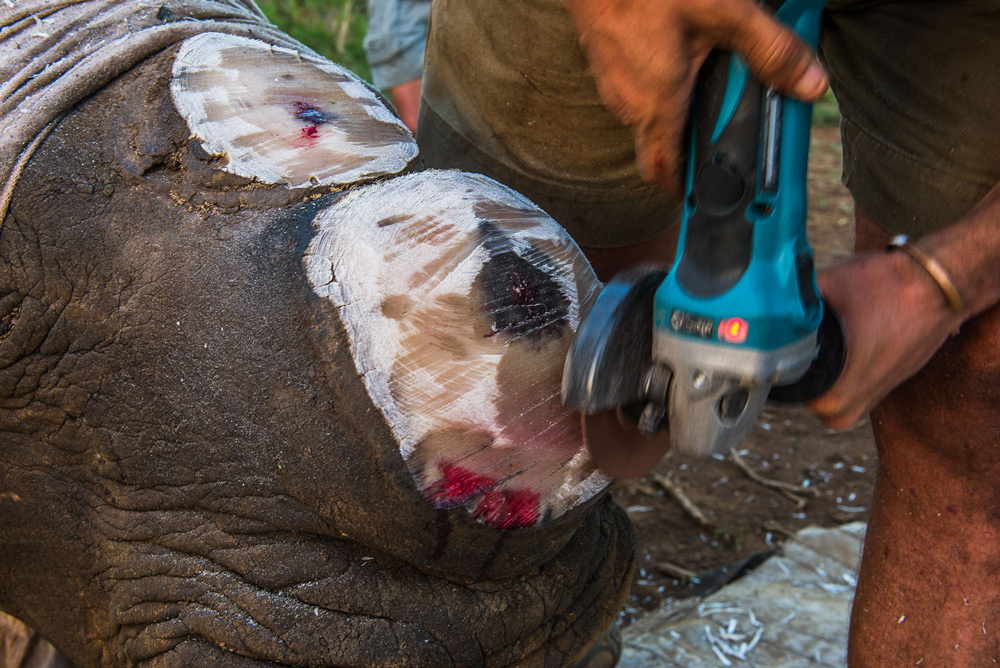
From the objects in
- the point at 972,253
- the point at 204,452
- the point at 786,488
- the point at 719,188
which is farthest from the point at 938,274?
Result: the point at 786,488

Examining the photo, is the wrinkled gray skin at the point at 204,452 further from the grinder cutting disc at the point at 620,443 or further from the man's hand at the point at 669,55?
the man's hand at the point at 669,55

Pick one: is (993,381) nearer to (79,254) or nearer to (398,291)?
(398,291)

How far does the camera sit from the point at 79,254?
1.48m

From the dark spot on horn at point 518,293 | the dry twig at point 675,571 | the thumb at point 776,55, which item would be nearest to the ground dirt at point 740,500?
the dry twig at point 675,571

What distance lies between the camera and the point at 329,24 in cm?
623

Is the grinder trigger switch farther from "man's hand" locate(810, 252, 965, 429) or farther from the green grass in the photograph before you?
the green grass

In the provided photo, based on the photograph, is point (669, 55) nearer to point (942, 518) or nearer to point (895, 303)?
point (895, 303)

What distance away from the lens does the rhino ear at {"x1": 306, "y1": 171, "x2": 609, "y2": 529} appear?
1312 mm

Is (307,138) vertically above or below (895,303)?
above

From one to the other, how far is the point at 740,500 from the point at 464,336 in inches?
83.5

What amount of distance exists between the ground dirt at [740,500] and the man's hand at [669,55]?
1.76 metres

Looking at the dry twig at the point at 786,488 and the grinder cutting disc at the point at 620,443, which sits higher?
the grinder cutting disc at the point at 620,443

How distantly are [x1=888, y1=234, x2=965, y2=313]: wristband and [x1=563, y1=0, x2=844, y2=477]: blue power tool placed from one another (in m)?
0.20

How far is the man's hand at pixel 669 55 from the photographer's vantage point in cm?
113
